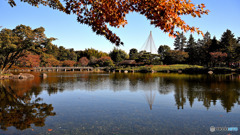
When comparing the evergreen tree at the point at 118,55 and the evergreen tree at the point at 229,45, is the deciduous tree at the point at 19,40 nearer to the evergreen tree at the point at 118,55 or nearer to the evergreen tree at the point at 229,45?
the evergreen tree at the point at 229,45

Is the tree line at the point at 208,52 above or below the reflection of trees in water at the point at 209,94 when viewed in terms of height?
above

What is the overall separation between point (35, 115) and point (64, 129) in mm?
2491

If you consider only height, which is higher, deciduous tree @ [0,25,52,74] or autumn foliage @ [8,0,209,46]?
deciduous tree @ [0,25,52,74]

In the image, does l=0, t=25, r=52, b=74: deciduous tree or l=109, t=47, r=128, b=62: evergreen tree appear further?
l=109, t=47, r=128, b=62: evergreen tree

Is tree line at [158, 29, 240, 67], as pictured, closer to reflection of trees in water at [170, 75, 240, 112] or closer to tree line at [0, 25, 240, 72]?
tree line at [0, 25, 240, 72]

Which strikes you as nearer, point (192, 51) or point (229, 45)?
point (229, 45)

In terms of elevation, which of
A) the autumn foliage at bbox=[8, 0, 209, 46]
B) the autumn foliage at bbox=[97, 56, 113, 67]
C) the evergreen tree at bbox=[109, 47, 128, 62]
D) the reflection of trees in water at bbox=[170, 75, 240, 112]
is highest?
the evergreen tree at bbox=[109, 47, 128, 62]

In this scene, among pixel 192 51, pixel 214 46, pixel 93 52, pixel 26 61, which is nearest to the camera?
Result: pixel 26 61

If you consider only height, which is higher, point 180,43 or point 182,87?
point 180,43

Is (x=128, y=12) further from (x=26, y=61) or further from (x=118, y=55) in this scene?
(x=118, y=55)

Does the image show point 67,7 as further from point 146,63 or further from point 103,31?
point 146,63

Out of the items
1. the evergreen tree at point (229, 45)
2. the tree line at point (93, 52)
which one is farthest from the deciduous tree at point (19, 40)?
the evergreen tree at point (229, 45)

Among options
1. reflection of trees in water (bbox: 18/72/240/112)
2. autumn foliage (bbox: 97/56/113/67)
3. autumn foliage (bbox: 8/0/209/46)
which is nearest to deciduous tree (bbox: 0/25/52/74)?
reflection of trees in water (bbox: 18/72/240/112)

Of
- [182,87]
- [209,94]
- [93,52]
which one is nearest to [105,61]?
[93,52]
